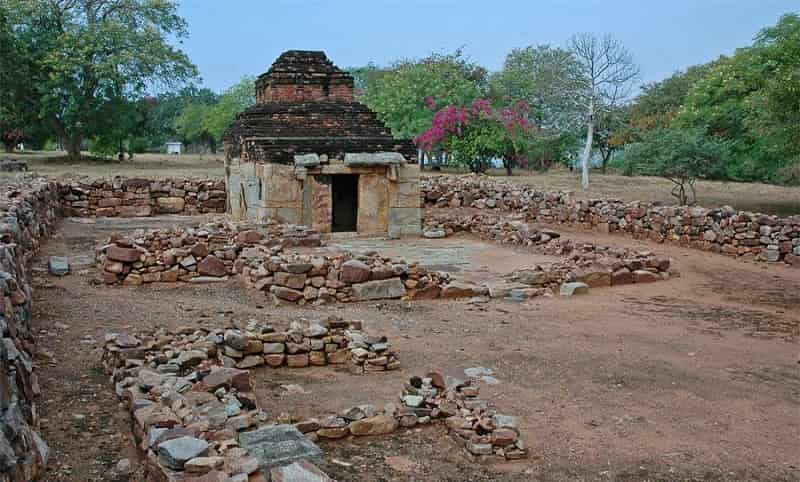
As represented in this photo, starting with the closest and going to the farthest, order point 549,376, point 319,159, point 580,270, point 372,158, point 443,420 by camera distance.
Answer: point 443,420 → point 549,376 → point 580,270 → point 319,159 → point 372,158

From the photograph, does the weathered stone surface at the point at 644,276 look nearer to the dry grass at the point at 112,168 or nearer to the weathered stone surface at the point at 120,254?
the weathered stone surface at the point at 120,254

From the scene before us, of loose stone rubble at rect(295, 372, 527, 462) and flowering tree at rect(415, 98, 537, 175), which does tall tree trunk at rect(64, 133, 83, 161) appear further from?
loose stone rubble at rect(295, 372, 527, 462)

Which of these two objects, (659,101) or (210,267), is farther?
(659,101)

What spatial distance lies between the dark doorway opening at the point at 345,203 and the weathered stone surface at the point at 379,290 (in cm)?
724

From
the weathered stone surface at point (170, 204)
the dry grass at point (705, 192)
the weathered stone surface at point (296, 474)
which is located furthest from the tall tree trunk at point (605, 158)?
the weathered stone surface at point (296, 474)

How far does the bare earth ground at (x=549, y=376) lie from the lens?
449cm

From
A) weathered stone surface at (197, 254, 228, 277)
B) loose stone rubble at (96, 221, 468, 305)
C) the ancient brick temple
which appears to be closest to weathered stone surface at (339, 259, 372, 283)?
loose stone rubble at (96, 221, 468, 305)

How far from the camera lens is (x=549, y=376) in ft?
20.4

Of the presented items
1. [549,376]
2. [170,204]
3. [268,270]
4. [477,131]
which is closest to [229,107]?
[477,131]

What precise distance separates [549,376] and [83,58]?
2634 cm

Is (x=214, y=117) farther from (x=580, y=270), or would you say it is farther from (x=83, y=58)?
(x=580, y=270)

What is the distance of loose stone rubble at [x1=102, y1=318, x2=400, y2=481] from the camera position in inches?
143

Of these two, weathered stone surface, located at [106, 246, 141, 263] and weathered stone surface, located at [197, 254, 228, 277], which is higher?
weathered stone surface, located at [106, 246, 141, 263]

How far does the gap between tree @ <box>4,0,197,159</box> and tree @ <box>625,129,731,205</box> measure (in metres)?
20.1
